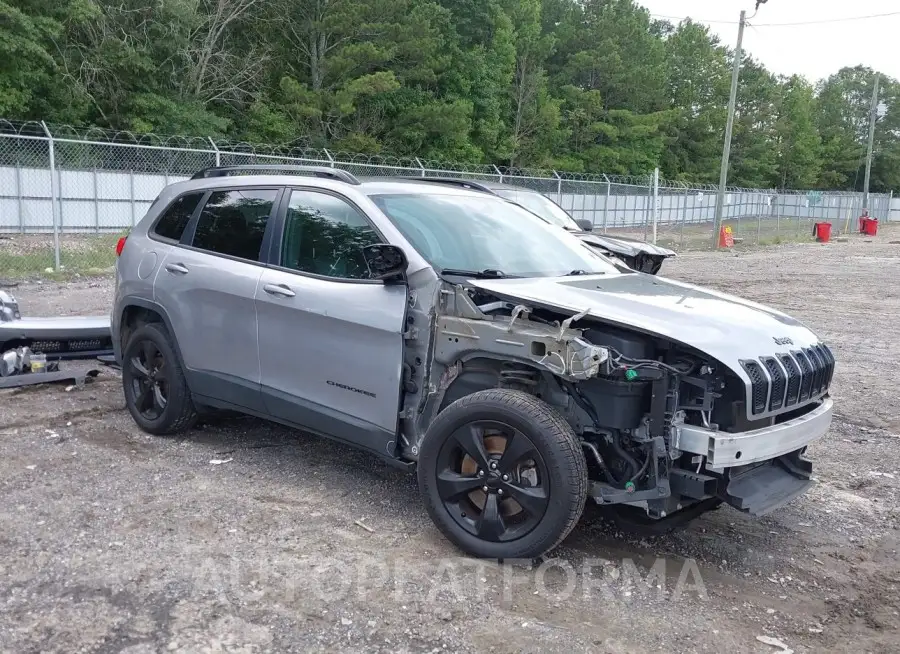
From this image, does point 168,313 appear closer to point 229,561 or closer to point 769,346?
point 229,561

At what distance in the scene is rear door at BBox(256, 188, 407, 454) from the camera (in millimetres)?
4277

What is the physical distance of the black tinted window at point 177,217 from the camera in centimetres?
559

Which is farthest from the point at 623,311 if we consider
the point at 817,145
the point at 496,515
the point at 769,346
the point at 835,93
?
the point at 835,93

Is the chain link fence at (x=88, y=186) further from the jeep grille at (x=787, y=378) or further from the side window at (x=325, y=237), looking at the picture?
the jeep grille at (x=787, y=378)

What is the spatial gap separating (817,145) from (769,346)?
9142cm

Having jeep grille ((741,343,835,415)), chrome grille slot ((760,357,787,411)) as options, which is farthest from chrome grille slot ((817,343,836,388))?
chrome grille slot ((760,357,787,411))

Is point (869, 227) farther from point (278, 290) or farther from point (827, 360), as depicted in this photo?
point (278, 290)

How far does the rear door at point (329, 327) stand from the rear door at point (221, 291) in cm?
14

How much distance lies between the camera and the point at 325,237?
15.5ft

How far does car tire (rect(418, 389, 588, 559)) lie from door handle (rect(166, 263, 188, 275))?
2234mm

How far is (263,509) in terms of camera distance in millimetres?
4484

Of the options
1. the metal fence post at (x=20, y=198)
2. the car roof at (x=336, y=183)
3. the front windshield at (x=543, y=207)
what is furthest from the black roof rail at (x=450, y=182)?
the metal fence post at (x=20, y=198)

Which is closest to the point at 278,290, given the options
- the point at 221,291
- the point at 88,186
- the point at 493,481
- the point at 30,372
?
the point at 221,291

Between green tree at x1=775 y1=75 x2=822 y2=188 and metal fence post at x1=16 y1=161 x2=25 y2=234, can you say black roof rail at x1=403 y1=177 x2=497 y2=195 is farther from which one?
green tree at x1=775 y1=75 x2=822 y2=188
